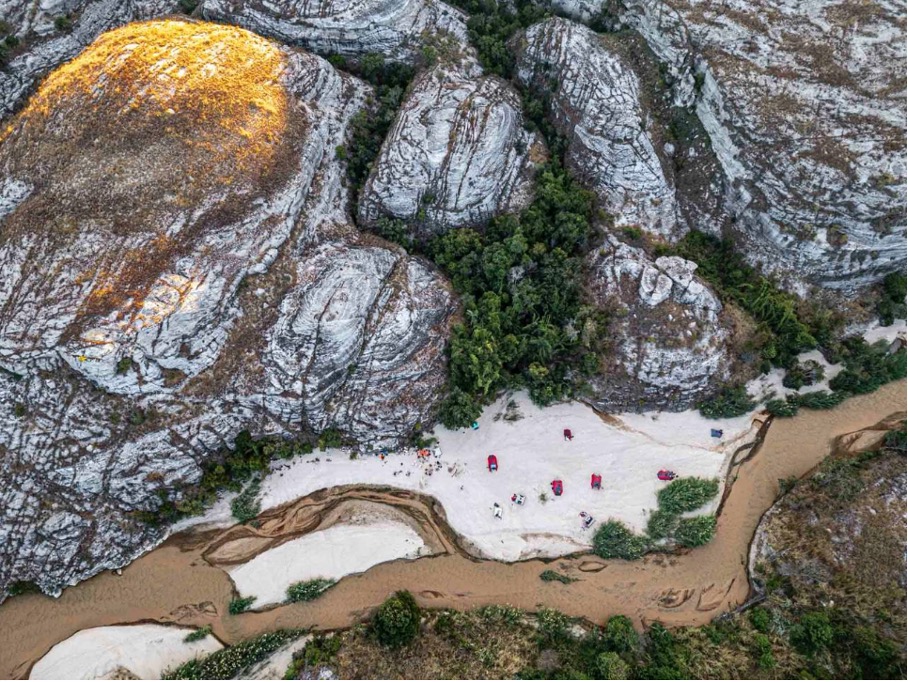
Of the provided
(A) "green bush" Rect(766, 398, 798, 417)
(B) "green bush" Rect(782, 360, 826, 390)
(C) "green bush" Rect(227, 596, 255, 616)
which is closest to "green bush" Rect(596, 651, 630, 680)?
(A) "green bush" Rect(766, 398, 798, 417)

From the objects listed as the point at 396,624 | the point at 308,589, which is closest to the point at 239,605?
the point at 308,589

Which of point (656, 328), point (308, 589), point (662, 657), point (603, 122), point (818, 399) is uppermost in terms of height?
point (603, 122)

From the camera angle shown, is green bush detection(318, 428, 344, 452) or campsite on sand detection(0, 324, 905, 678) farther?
green bush detection(318, 428, 344, 452)

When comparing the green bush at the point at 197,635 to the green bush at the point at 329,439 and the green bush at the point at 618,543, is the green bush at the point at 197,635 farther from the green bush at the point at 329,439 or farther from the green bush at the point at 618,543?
the green bush at the point at 618,543

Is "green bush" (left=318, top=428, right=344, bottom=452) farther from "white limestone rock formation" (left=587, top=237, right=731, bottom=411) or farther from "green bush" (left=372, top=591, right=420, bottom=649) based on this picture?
"white limestone rock formation" (left=587, top=237, right=731, bottom=411)

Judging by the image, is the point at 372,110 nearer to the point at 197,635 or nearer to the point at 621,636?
the point at 197,635

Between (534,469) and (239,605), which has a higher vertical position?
(534,469)
